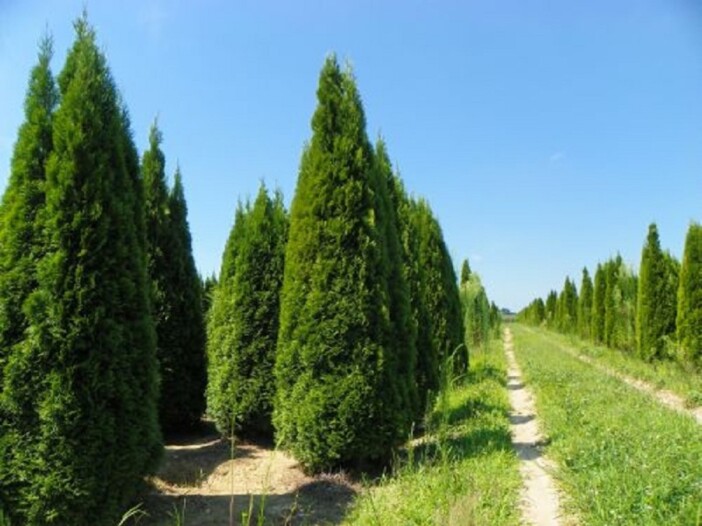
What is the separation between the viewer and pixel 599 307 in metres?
30.7

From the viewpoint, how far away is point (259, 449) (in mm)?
8164

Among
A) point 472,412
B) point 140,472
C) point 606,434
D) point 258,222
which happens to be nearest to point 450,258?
point 472,412

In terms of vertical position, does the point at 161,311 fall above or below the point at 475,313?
above

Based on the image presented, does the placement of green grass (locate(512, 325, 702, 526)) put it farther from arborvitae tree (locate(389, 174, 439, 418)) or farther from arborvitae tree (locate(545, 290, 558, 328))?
arborvitae tree (locate(545, 290, 558, 328))

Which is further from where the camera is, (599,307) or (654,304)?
(599,307)

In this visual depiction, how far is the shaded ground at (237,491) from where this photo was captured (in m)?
5.17

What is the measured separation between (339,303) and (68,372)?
308 cm

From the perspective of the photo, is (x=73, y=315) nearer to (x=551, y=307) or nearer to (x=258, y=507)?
(x=258, y=507)

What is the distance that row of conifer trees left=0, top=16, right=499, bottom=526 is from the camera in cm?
422

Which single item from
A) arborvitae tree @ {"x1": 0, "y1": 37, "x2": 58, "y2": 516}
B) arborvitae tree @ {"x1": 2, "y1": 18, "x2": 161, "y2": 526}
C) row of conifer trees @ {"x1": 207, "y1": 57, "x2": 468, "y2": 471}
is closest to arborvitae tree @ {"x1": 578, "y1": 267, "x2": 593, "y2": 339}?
row of conifer trees @ {"x1": 207, "y1": 57, "x2": 468, "y2": 471}

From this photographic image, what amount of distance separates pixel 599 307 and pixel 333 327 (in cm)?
2860

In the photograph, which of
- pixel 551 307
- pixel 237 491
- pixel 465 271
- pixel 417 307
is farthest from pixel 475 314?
pixel 551 307

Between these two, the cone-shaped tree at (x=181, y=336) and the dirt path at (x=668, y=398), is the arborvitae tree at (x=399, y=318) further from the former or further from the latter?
the dirt path at (x=668, y=398)

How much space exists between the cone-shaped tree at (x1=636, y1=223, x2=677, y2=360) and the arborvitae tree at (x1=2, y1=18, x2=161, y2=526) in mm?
19012
